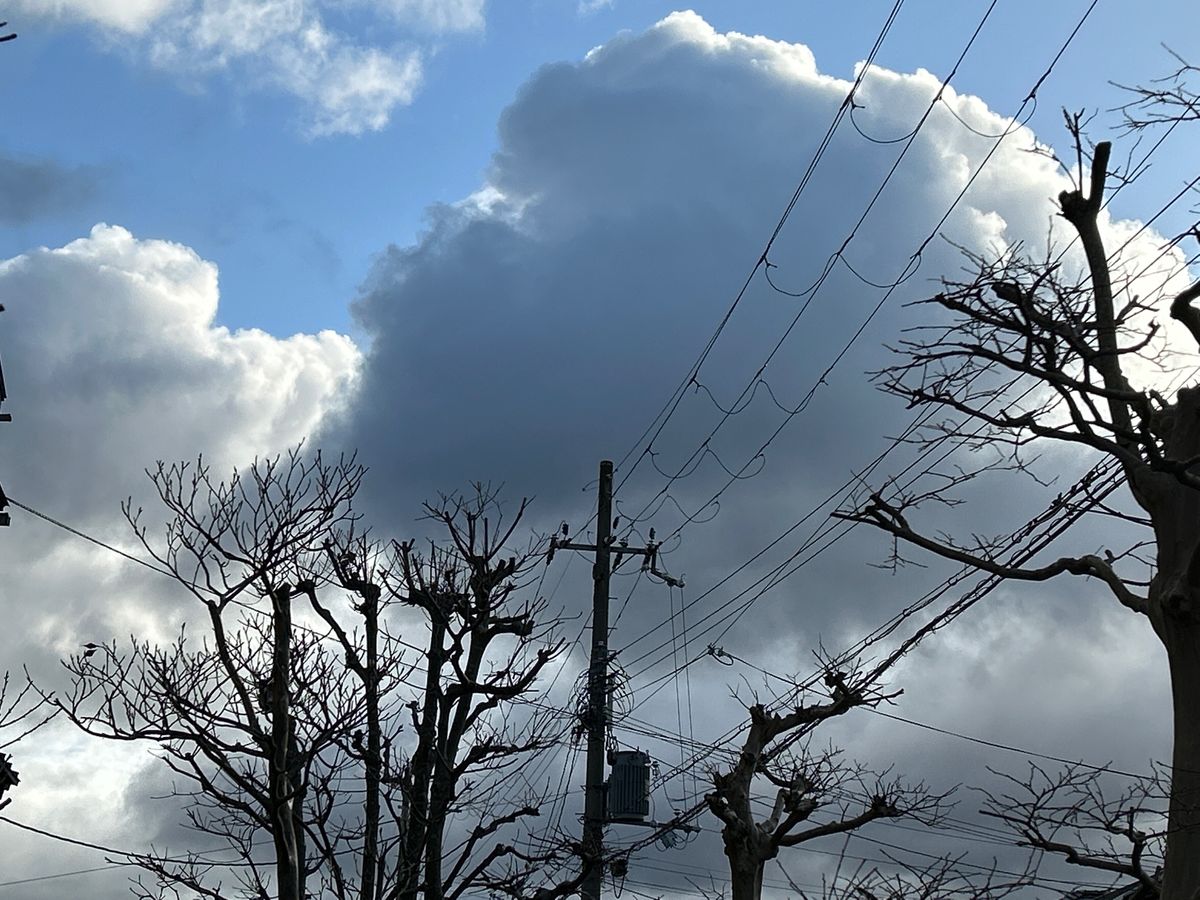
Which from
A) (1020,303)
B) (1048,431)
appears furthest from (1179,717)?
(1020,303)

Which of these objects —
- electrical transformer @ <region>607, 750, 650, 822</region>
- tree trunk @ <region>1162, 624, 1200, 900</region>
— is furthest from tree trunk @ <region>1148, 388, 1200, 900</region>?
electrical transformer @ <region>607, 750, 650, 822</region>

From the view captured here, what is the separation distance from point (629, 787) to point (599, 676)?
163 cm

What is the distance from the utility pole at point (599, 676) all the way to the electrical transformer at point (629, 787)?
18cm

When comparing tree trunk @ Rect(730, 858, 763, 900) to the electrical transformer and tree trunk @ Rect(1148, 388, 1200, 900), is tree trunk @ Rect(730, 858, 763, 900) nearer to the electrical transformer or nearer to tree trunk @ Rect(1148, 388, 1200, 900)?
the electrical transformer

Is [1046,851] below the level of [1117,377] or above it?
Answer: below

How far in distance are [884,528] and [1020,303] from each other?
6.39 ft

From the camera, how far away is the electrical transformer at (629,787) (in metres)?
17.2

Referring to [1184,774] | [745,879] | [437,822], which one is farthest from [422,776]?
[1184,774]

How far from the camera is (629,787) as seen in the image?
1733 centimetres

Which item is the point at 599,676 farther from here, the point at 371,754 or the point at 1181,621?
the point at 1181,621

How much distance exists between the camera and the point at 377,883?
11.7m

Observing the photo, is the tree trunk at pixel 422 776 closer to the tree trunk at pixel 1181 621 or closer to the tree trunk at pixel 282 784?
the tree trunk at pixel 282 784

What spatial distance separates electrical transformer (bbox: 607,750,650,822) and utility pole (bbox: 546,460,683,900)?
181mm

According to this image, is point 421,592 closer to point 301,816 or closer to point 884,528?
point 301,816
